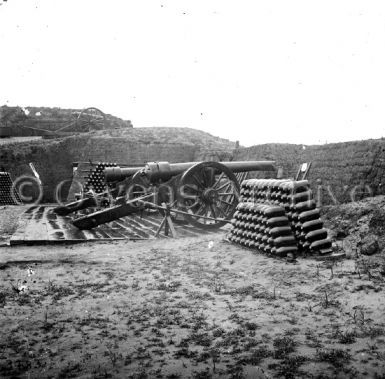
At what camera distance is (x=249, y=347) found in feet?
11.3

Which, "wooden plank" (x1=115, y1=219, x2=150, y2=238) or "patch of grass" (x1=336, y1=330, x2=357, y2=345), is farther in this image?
"wooden plank" (x1=115, y1=219, x2=150, y2=238)

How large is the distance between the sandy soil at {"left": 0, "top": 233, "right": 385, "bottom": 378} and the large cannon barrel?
3.99 metres

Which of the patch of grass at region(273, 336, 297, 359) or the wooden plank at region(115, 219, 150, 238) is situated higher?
the patch of grass at region(273, 336, 297, 359)

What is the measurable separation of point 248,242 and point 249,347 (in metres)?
3.93

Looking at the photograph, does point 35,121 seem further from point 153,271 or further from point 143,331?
point 143,331

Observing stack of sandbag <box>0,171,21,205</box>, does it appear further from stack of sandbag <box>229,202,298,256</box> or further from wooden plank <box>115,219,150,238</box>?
stack of sandbag <box>229,202,298,256</box>

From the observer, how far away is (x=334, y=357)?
10.4 feet

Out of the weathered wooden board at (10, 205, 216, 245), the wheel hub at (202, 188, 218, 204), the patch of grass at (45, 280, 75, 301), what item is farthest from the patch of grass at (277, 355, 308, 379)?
the wheel hub at (202, 188, 218, 204)

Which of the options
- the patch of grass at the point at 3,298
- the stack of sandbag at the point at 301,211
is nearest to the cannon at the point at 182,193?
the stack of sandbag at the point at 301,211

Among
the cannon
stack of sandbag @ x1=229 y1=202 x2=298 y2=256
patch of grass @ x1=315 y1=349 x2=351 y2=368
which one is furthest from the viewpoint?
the cannon

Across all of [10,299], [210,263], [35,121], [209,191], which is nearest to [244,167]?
[209,191]

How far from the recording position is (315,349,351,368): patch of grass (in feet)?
10.2

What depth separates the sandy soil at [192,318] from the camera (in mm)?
3141

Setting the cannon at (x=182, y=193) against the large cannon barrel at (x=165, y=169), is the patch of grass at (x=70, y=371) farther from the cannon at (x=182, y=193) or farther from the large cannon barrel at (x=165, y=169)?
the large cannon barrel at (x=165, y=169)
